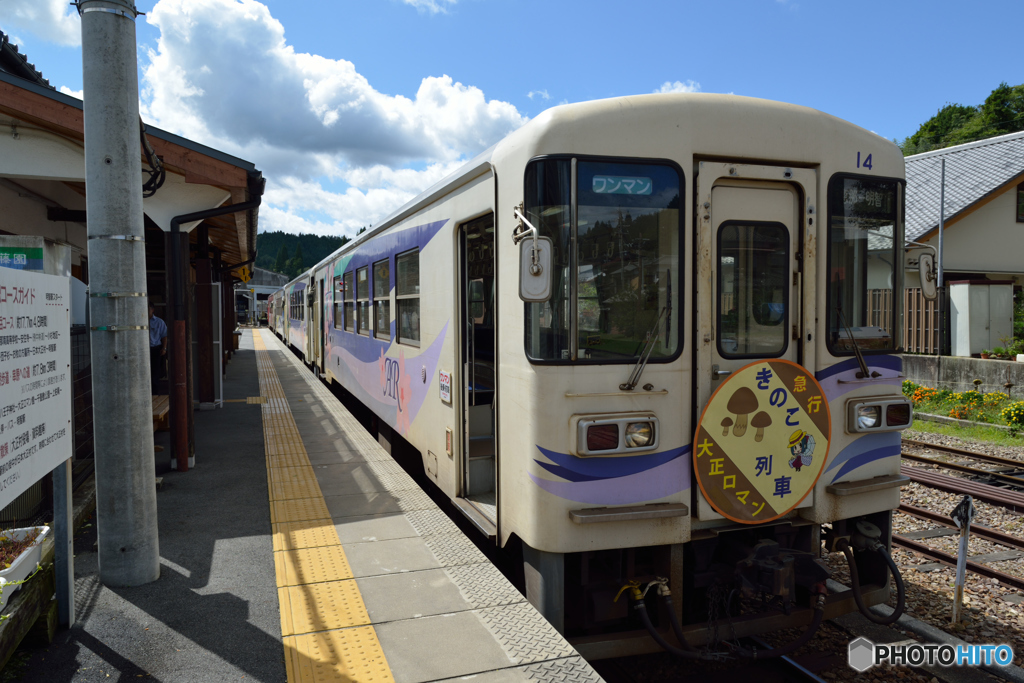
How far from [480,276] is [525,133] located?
2750 mm

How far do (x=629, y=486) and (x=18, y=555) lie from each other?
9.66 ft

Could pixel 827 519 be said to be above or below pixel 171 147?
below

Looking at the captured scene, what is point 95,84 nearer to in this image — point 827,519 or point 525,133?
point 525,133

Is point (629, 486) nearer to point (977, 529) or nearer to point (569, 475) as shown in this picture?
point (569, 475)

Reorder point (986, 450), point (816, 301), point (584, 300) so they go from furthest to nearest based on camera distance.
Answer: point (986, 450)
point (816, 301)
point (584, 300)

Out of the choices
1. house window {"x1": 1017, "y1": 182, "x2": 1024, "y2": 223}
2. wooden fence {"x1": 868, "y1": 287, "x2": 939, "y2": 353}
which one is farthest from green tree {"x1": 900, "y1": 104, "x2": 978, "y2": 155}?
wooden fence {"x1": 868, "y1": 287, "x2": 939, "y2": 353}

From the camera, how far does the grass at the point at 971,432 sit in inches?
391

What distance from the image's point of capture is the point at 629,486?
3.55 metres

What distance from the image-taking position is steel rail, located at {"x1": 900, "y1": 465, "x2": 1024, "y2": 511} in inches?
268

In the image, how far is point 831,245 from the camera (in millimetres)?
3850

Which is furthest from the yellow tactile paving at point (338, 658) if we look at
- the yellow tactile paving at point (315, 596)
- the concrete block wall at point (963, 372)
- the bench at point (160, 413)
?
the concrete block wall at point (963, 372)

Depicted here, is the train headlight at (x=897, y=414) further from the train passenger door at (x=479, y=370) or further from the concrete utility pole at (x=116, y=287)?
the concrete utility pole at (x=116, y=287)

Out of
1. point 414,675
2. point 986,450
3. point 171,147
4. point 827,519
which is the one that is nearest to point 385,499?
point 414,675

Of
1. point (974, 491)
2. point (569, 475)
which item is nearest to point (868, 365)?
point (569, 475)
